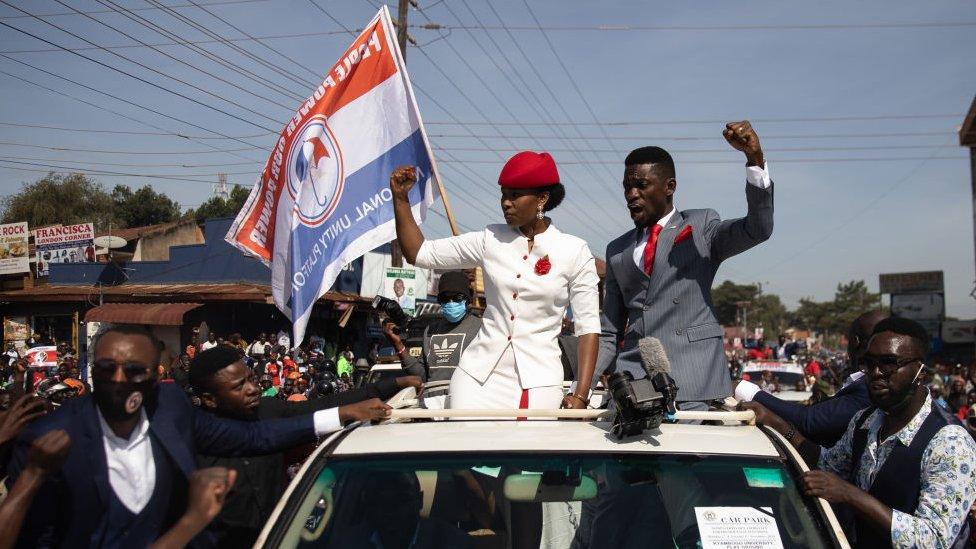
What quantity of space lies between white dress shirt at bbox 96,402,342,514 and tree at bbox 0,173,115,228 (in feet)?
153

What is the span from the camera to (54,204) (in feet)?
152

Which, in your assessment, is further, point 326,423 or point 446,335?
point 446,335

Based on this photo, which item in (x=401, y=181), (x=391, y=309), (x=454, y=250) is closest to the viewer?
(x=454, y=250)

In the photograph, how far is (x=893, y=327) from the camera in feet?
10.8

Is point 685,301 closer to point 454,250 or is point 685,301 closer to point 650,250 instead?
point 650,250

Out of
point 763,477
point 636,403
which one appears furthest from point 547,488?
point 763,477

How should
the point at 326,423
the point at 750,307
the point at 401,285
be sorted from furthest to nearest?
1. the point at 750,307
2. the point at 401,285
3. the point at 326,423

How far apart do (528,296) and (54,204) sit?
48280 millimetres

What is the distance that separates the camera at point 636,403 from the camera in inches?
108

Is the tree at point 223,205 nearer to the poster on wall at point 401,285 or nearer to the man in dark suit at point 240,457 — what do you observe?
the poster on wall at point 401,285

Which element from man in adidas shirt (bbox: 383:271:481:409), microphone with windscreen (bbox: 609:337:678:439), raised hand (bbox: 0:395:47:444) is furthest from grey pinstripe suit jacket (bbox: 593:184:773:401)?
raised hand (bbox: 0:395:47:444)

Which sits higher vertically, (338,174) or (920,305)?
(338,174)

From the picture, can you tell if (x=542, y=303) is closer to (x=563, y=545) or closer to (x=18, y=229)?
(x=563, y=545)

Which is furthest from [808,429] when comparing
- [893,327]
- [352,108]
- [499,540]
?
[352,108]
